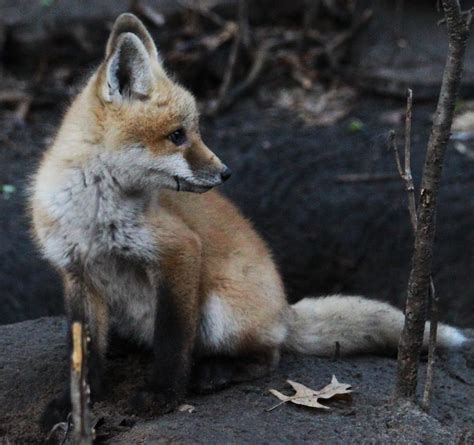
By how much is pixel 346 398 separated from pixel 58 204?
76.8 inches

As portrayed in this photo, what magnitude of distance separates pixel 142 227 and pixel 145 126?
0.54 metres

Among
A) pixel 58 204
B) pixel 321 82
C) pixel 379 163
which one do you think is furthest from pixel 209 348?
pixel 321 82

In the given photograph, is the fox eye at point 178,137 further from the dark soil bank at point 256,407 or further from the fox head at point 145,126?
the dark soil bank at point 256,407

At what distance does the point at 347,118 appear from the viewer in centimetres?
1100

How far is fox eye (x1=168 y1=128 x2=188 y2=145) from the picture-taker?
4.79 metres

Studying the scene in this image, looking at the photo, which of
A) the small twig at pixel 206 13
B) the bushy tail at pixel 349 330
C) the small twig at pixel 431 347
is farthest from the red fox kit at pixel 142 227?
the small twig at pixel 206 13

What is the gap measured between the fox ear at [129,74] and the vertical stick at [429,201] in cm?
155

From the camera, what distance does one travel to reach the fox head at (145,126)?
15.5 feet

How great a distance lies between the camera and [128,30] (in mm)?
4996

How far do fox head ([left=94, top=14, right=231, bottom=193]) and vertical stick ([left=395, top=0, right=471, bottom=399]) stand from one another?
1109 millimetres

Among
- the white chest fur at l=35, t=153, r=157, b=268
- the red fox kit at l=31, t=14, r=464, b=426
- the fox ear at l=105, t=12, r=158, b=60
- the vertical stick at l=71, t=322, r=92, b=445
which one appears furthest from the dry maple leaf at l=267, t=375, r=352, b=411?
the fox ear at l=105, t=12, r=158, b=60

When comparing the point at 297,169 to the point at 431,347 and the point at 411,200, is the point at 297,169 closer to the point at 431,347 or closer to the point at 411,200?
the point at 411,200

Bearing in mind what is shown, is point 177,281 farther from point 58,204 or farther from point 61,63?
point 61,63

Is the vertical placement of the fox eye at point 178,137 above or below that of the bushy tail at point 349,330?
above
